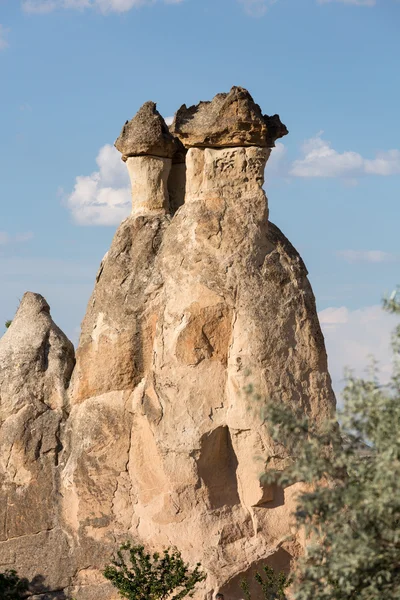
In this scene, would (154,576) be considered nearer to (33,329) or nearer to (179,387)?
(179,387)

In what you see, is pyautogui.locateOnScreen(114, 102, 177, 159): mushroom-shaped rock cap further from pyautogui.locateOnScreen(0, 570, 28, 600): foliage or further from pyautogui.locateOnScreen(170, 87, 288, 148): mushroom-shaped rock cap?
pyautogui.locateOnScreen(0, 570, 28, 600): foliage

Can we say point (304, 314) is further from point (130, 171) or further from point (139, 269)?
point (130, 171)

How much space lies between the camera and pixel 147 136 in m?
17.5

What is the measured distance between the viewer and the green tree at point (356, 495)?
31.6 ft

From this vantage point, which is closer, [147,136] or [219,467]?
[219,467]

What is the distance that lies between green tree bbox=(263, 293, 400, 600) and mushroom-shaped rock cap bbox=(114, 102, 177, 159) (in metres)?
7.85

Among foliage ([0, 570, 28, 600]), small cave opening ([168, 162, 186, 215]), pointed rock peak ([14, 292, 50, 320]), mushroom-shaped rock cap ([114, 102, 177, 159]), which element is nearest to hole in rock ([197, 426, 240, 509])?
foliage ([0, 570, 28, 600])

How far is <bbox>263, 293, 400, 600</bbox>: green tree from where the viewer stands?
9.64 metres

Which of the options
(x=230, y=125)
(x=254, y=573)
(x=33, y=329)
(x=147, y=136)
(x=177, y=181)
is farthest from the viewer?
(x=177, y=181)

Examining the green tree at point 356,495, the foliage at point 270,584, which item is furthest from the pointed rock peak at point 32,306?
the green tree at point 356,495

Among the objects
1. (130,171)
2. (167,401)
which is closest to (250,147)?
(130,171)

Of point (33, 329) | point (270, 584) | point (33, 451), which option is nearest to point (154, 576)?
point (270, 584)

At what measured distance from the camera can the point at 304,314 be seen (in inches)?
629

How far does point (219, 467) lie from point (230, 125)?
490 centimetres
